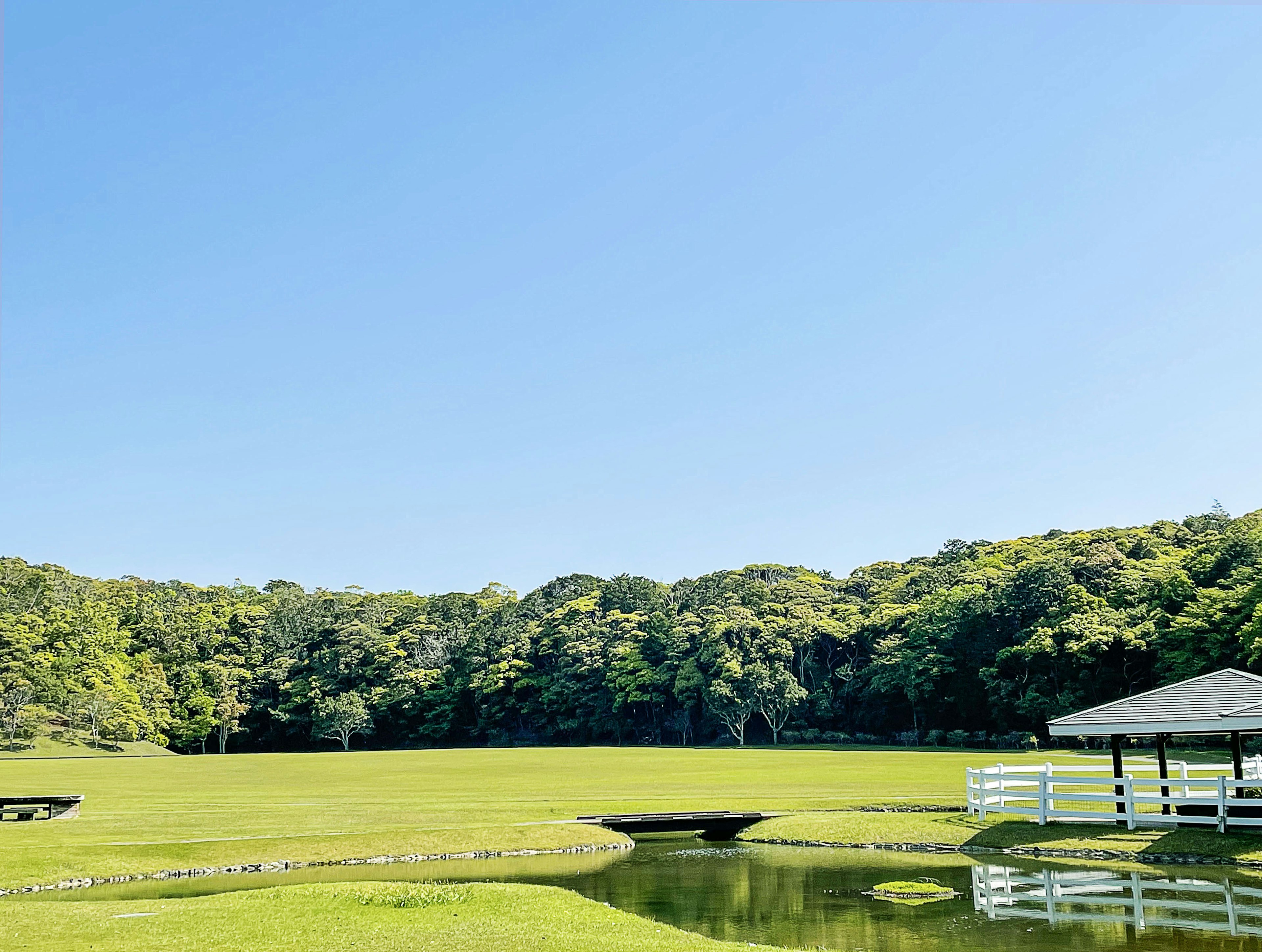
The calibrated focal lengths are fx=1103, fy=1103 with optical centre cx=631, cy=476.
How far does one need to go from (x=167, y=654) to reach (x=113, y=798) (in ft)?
235

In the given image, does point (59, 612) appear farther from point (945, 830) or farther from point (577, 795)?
point (945, 830)

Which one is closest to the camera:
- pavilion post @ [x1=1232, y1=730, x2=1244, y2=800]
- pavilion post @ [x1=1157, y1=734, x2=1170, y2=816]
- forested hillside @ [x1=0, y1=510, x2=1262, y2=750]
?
pavilion post @ [x1=1232, y1=730, x2=1244, y2=800]

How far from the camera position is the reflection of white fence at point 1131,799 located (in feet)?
82.8

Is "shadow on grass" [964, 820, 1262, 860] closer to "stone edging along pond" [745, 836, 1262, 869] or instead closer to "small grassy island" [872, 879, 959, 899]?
"stone edging along pond" [745, 836, 1262, 869]

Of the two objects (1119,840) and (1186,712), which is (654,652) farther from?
(1119,840)

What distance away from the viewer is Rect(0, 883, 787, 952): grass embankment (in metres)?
15.8

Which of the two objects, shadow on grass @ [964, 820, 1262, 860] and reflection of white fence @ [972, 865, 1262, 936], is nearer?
reflection of white fence @ [972, 865, 1262, 936]

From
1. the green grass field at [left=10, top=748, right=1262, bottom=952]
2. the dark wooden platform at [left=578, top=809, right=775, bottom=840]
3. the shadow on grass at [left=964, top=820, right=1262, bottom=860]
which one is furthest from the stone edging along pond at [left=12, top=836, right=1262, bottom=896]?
the dark wooden platform at [left=578, top=809, right=775, bottom=840]

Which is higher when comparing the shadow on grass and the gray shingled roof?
the gray shingled roof

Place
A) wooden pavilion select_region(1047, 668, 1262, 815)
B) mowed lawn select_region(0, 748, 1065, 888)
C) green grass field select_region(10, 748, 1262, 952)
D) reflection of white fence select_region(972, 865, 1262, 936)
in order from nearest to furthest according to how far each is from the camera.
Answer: green grass field select_region(10, 748, 1262, 952) → reflection of white fence select_region(972, 865, 1262, 936) → wooden pavilion select_region(1047, 668, 1262, 815) → mowed lawn select_region(0, 748, 1065, 888)

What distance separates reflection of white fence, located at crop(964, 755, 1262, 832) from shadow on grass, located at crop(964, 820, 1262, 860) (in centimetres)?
32

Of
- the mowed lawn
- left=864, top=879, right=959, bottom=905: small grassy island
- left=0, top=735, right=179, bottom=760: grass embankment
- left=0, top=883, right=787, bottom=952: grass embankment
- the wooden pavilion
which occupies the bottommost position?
left=0, top=735, right=179, bottom=760: grass embankment

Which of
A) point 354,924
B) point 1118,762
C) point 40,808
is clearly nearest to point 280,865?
point 354,924

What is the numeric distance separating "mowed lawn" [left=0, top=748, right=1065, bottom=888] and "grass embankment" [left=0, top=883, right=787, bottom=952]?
6.05m
